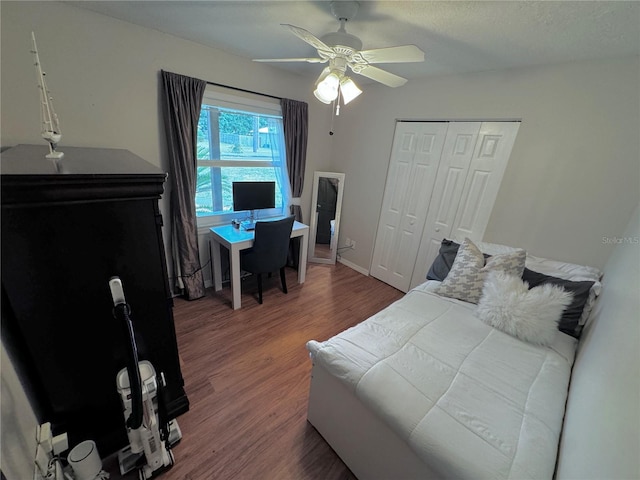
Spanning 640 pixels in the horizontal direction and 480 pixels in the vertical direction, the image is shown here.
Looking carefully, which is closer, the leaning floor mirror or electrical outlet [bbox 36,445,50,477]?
electrical outlet [bbox 36,445,50,477]

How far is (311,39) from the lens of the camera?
120 cm

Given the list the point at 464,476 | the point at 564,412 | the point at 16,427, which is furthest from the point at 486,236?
the point at 16,427

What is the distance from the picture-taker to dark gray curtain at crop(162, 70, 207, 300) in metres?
2.12

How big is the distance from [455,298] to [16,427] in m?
2.32

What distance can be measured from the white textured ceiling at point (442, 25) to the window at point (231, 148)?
553mm

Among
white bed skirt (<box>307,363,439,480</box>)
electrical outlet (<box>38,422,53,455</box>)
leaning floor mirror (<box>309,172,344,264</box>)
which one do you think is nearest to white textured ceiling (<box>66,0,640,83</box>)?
leaning floor mirror (<box>309,172,344,264</box>)

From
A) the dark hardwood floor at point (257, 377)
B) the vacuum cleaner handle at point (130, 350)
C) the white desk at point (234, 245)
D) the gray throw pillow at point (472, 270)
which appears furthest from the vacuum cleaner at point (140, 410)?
the gray throw pillow at point (472, 270)

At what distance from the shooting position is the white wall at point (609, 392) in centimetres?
62

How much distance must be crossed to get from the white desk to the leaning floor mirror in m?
0.69

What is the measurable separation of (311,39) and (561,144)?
2053 mm

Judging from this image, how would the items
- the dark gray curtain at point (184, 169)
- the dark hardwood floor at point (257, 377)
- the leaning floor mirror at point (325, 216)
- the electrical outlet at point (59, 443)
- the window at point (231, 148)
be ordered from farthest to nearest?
the leaning floor mirror at point (325, 216) < the window at point (231, 148) < the dark gray curtain at point (184, 169) < the dark hardwood floor at point (257, 377) < the electrical outlet at point (59, 443)

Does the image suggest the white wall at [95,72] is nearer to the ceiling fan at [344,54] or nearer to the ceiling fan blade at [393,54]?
the ceiling fan at [344,54]

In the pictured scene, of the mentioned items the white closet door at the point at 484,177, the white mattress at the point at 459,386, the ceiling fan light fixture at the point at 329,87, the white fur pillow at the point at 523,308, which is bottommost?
the white mattress at the point at 459,386

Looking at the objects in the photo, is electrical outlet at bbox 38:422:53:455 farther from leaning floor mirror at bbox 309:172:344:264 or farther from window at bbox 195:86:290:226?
leaning floor mirror at bbox 309:172:344:264
